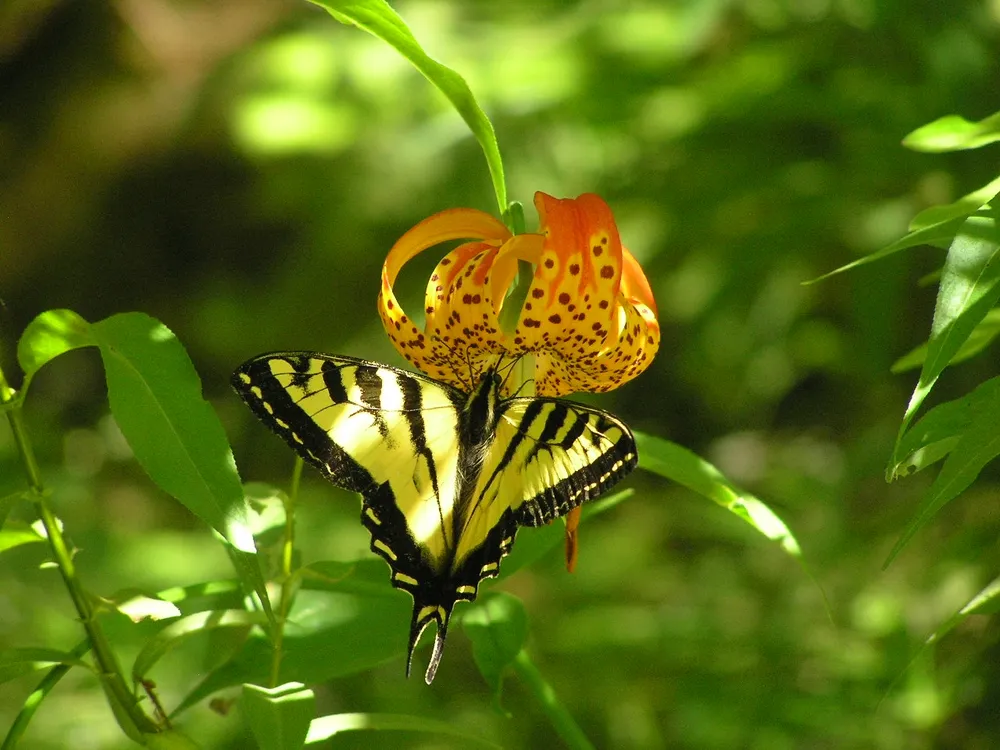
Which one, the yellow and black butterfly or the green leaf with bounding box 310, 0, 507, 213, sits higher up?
the green leaf with bounding box 310, 0, 507, 213

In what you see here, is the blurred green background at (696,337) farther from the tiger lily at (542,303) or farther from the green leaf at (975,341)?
the green leaf at (975,341)

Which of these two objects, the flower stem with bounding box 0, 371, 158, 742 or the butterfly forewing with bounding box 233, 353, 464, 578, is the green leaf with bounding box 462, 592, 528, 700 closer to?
the butterfly forewing with bounding box 233, 353, 464, 578

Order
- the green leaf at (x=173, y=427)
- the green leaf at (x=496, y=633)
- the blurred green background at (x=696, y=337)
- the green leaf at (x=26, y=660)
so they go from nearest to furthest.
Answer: the green leaf at (x=173, y=427)
the green leaf at (x=26, y=660)
the green leaf at (x=496, y=633)
the blurred green background at (x=696, y=337)

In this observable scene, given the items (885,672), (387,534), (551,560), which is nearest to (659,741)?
(885,672)

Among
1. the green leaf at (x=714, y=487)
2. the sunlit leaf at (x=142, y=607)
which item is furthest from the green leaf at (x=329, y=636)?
the green leaf at (x=714, y=487)

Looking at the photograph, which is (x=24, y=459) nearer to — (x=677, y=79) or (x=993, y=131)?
(x=993, y=131)

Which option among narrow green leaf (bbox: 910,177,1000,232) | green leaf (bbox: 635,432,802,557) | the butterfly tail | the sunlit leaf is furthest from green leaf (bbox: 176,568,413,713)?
narrow green leaf (bbox: 910,177,1000,232)
